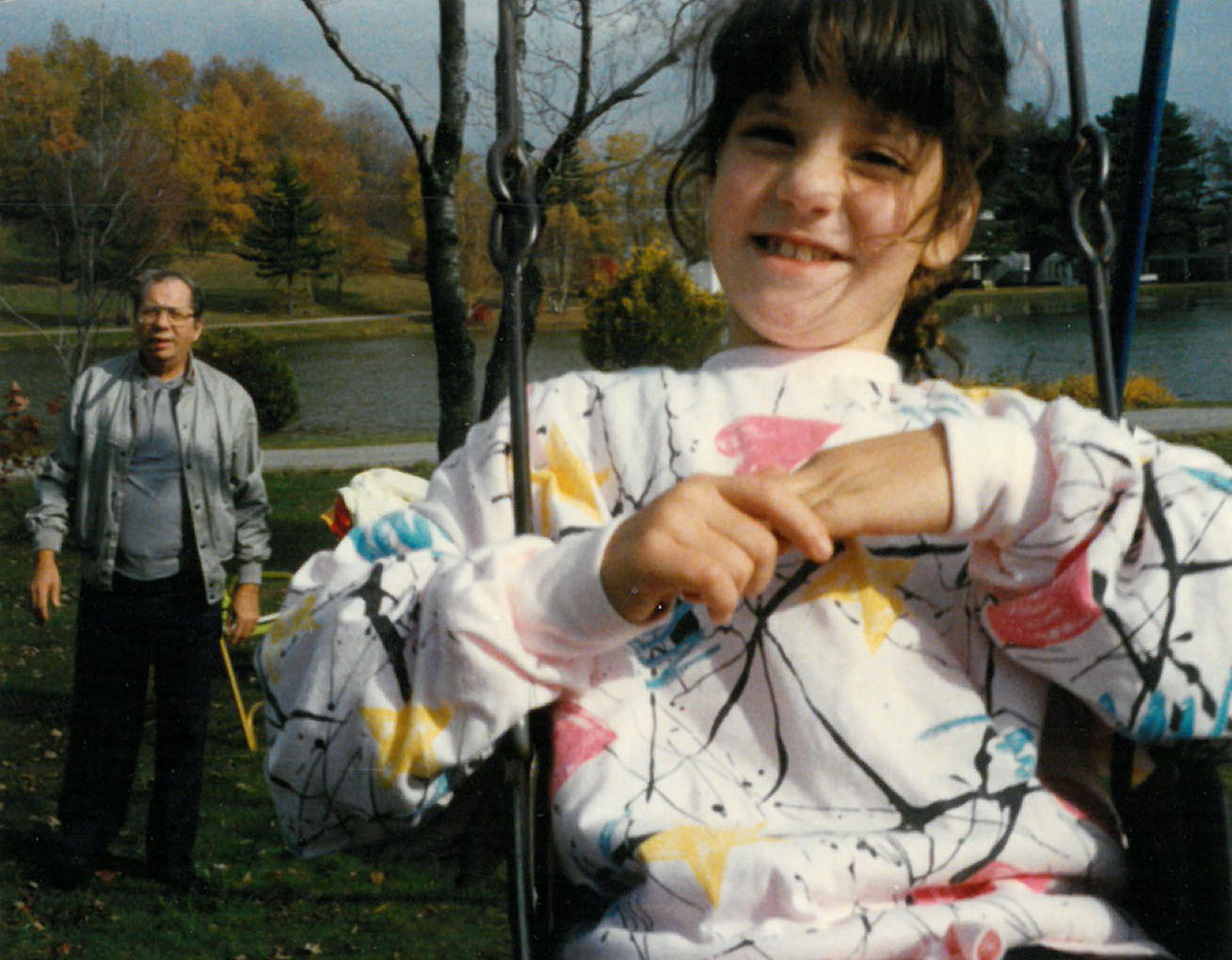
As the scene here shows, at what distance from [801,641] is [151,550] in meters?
2.41

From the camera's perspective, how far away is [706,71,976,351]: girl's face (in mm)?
1041

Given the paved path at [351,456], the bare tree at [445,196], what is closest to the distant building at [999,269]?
the bare tree at [445,196]

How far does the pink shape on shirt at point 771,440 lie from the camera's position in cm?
103

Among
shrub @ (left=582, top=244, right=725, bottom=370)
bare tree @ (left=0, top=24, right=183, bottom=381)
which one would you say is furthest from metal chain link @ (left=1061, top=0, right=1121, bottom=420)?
bare tree @ (left=0, top=24, right=183, bottom=381)

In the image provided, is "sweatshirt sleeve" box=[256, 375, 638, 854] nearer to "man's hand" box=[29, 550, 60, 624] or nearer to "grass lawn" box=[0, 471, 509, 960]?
"grass lawn" box=[0, 471, 509, 960]

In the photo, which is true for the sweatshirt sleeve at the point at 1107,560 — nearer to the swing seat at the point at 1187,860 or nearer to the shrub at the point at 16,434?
the swing seat at the point at 1187,860

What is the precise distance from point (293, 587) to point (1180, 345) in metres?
2.46

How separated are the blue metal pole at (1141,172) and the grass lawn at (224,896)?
200cm

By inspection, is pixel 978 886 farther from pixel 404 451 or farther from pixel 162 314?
pixel 404 451

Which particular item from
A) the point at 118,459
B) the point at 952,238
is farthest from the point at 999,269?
the point at 118,459

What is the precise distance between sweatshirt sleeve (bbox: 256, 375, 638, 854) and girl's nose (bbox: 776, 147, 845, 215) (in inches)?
13.4

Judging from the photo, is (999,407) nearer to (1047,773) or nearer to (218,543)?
(1047,773)

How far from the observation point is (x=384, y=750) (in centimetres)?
88

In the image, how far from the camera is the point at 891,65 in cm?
102
